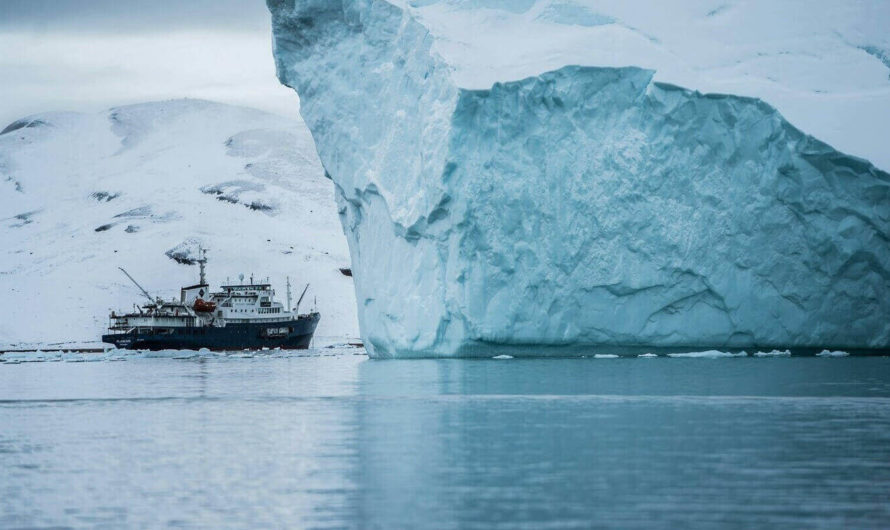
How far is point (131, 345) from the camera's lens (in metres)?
48.9

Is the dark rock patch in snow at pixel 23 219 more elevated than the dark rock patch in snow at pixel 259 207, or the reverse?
the dark rock patch in snow at pixel 259 207

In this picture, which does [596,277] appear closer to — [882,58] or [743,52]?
[743,52]

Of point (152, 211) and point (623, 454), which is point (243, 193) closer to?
point (152, 211)

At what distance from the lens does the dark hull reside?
49.1 metres

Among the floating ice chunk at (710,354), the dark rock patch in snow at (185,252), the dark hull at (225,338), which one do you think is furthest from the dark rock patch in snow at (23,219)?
the floating ice chunk at (710,354)

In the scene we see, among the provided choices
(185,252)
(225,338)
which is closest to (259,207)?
(185,252)

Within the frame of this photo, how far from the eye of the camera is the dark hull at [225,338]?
49094 mm

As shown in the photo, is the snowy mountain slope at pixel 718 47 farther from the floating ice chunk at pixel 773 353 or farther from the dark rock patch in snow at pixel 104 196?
the dark rock patch in snow at pixel 104 196

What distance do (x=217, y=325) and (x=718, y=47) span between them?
2707 cm

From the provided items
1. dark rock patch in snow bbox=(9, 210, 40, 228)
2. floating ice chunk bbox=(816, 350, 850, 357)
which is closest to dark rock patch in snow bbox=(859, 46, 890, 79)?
floating ice chunk bbox=(816, 350, 850, 357)

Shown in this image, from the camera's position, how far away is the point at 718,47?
28.0 meters

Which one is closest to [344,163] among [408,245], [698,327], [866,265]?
[408,245]

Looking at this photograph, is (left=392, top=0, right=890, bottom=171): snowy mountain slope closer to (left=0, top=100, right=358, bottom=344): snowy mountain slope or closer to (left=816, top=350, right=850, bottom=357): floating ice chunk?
(left=816, top=350, right=850, bottom=357): floating ice chunk

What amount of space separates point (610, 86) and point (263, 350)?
2696 cm
